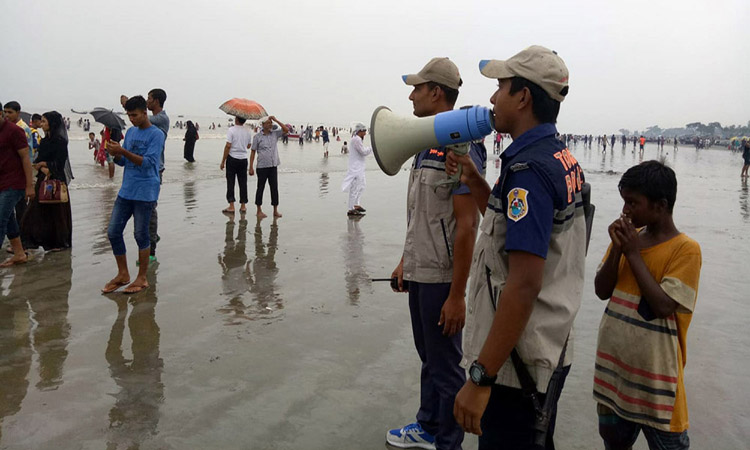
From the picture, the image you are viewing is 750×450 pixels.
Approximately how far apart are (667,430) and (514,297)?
1048 mm

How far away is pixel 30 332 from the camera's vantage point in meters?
4.48

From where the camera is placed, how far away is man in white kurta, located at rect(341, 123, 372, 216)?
A: 1035cm

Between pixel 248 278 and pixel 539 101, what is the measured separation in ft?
15.9

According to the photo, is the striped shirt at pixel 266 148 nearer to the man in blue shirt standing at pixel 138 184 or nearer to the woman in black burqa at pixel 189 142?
the man in blue shirt standing at pixel 138 184

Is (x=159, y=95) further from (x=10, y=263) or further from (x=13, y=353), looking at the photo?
(x=13, y=353)

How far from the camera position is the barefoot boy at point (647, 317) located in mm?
2225

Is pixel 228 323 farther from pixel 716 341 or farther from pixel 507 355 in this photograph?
pixel 716 341

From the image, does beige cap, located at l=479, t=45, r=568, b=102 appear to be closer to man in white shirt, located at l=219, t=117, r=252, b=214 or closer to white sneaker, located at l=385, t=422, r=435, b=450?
white sneaker, located at l=385, t=422, r=435, b=450

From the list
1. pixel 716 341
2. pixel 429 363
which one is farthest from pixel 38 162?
pixel 716 341

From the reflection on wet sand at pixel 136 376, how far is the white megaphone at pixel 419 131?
207 centimetres

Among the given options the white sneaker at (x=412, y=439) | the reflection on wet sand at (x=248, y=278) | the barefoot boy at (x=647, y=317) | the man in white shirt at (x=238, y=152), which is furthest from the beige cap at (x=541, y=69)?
the man in white shirt at (x=238, y=152)

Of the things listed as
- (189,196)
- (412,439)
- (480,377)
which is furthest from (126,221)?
(189,196)

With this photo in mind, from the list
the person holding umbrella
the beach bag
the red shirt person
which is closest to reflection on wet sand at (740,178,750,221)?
the person holding umbrella

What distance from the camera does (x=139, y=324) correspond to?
473 centimetres
